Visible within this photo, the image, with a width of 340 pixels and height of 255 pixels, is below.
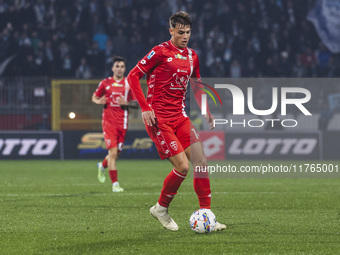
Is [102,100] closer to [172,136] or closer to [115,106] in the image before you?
[115,106]

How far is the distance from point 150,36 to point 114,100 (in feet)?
42.2

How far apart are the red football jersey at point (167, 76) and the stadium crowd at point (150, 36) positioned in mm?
16009

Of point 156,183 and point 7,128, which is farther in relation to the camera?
point 7,128

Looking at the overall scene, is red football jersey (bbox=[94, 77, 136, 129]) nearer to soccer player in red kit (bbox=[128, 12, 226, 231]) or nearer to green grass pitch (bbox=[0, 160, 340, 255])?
green grass pitch (bbox=[0, 160, 340, 255])

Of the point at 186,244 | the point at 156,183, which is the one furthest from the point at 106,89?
the point at 186,244

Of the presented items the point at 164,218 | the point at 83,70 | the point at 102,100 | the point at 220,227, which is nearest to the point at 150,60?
the point at 164,218

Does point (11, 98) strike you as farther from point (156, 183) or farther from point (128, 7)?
point (156, 183)

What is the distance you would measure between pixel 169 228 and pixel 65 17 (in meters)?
19.0

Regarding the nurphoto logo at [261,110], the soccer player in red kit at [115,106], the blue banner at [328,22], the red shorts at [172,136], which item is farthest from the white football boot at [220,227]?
the blue banner at [328,22]

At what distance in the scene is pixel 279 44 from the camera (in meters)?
24.7

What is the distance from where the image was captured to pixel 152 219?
7602 millimetres

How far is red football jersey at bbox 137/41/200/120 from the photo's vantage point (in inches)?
265

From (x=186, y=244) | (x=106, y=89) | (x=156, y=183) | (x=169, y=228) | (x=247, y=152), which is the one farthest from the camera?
(x=247, y=152)

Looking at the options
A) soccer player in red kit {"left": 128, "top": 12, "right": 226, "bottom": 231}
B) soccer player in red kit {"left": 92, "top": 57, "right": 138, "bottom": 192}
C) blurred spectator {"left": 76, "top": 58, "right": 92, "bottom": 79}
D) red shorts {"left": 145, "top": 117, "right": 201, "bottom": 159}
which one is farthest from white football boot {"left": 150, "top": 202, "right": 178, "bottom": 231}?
blurred spectator {"left": 76, "top": 58, "right": 92, "bottom": 79}
